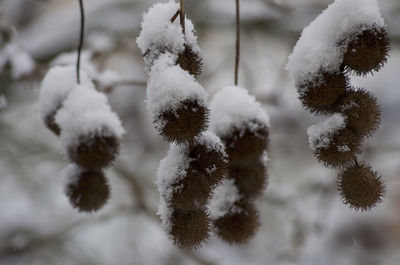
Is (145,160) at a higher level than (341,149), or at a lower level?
higher

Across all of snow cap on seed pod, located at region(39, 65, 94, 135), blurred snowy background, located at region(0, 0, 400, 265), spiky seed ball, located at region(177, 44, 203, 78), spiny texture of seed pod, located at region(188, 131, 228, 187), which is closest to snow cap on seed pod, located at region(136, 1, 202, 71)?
spiky seed ball, located at region(177, 44, 203, 78)

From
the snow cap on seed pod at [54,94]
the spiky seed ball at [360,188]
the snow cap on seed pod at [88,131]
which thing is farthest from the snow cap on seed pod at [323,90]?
the snow cap on seed pod at [54,94]

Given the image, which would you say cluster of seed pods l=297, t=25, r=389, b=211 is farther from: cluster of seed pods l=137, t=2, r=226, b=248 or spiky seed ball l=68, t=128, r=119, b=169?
spiky seed ball l=68, t=128, r=119, b=169

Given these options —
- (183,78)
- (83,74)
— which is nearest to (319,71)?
(183,78)

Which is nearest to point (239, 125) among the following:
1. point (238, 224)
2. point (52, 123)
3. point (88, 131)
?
point (238, 224)

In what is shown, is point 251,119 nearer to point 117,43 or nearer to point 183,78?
point 183,78

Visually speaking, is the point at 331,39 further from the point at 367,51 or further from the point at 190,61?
the point at 190,61
